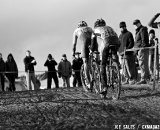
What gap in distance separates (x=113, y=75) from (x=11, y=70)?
865 centimetres

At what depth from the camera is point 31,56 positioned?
787 inches

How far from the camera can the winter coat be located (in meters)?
20.3

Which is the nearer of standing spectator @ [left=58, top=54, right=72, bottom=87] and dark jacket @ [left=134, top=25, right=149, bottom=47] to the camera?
dark jacket @ [left=134, top=25, right=149, bottom=47]

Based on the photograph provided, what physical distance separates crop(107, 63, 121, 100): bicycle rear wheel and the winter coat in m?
7.71

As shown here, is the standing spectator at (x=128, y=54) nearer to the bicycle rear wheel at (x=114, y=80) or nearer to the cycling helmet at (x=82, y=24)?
the cycling helmet at (x=82, y=24)

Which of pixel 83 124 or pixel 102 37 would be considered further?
pixel 102 37

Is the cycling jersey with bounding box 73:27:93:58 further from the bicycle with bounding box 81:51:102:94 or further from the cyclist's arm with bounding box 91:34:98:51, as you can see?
the cyclist's arm with bounding box 91:34:98:51

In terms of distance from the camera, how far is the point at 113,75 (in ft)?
39.9

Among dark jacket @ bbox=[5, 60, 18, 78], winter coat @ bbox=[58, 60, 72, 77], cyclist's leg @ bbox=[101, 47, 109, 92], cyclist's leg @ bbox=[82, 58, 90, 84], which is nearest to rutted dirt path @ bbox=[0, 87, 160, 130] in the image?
cyclist's leg @ bbox=[101, 47, 109, 92]

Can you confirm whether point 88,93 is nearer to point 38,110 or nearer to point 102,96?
point 102,96

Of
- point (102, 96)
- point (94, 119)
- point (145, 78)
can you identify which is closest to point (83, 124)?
point (94, 119)

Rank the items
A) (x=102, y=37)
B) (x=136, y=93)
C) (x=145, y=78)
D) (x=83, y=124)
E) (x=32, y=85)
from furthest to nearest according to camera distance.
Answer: (x=32, y=85) < (x=145, y=78) < (x=136, y=93) < (x=102, y=37) < (x=83, y=124)

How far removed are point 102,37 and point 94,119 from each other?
3323 millimetres

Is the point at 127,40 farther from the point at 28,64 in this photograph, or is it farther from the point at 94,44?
the point at 28,64
